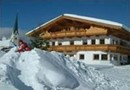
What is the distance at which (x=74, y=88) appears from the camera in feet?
40.7

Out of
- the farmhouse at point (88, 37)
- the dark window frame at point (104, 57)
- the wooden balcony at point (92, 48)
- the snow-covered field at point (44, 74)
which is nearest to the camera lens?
the snow-covered field at point (44, 74)

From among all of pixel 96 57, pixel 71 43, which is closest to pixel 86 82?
pixel 96 57

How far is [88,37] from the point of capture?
140ft

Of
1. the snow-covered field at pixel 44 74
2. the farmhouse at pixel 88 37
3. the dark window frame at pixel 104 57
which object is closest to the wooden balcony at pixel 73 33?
the farmhouse at pixel 88 37

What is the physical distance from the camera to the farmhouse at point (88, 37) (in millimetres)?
40625

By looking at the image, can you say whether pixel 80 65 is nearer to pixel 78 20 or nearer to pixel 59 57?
pixel 59 57

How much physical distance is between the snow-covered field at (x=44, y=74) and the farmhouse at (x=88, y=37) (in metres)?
23.9

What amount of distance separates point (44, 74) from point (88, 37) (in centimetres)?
3096

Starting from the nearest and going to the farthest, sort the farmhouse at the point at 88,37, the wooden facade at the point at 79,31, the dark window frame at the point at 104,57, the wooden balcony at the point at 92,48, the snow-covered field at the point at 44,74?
the snow-covered field at the point at 44,74 → the wooden balcony at the point at 92,48 → the wooden facade at the point at 79,31 → the farmhouse at the point at 88,37 → the dark window frame at the point at 104,57

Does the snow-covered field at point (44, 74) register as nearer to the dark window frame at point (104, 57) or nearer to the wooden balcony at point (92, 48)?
the wooden balcony at point (92, 48)

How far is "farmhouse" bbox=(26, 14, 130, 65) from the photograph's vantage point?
4062 cm

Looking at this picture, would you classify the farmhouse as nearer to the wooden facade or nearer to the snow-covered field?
the wooden facade

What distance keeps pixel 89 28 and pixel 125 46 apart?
7.60 m

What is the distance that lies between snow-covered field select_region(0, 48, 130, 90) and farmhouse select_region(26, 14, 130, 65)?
2393 centimetres
